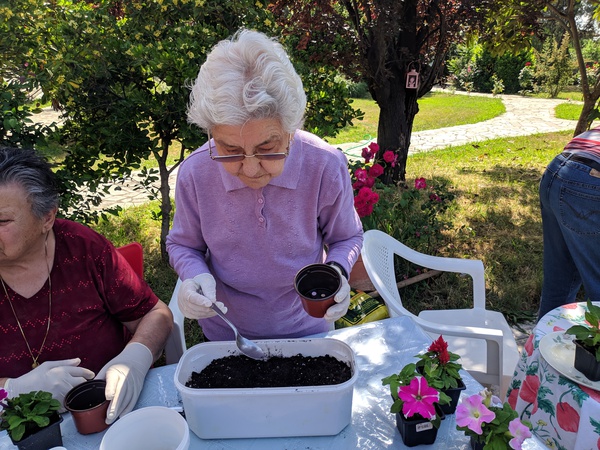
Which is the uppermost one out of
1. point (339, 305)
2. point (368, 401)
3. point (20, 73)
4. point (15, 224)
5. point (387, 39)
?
point (387, 39)

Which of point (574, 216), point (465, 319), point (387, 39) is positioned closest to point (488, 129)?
point (387, 39)

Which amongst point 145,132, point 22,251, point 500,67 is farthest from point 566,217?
point 500,67

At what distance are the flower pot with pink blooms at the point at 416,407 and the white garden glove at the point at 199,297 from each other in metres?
0.56

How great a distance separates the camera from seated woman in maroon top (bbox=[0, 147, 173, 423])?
143 centimetres

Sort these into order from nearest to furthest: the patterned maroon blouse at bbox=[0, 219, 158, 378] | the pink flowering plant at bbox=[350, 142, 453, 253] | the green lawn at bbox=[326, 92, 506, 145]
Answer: the patterned maroon blouse at bbox=[0, 219, 158, 378] → the pink flowering plant at bbox=[350, 142, 453, 253] → the green lawn at bbox=[326, 92, 506, 145]

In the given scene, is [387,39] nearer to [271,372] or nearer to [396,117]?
[396,117]

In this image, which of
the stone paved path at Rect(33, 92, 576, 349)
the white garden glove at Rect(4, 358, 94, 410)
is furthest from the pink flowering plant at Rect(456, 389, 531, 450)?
the stone paved path at Rect(33, 92, 576, 349)

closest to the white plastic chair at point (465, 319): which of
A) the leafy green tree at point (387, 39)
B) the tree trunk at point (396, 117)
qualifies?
the leafy green tree at point (387, 39)

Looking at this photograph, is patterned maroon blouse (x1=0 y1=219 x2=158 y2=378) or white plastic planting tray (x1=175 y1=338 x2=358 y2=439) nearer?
white plastic planting tray (x1=175 y1=338 x2=358 y2=439)

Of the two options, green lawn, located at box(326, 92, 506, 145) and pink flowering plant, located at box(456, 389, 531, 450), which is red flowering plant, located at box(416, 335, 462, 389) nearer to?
pink flowering plant, located at box(456, 389, 531, 450)

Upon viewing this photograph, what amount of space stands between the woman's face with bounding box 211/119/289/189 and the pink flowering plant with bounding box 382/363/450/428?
0.70m

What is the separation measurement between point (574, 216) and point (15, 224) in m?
2.26

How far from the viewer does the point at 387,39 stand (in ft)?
14.5

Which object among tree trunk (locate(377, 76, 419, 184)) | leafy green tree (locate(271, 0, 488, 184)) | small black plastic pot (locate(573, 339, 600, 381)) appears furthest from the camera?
tree trunk (locate(377, 76, 419, 184))
